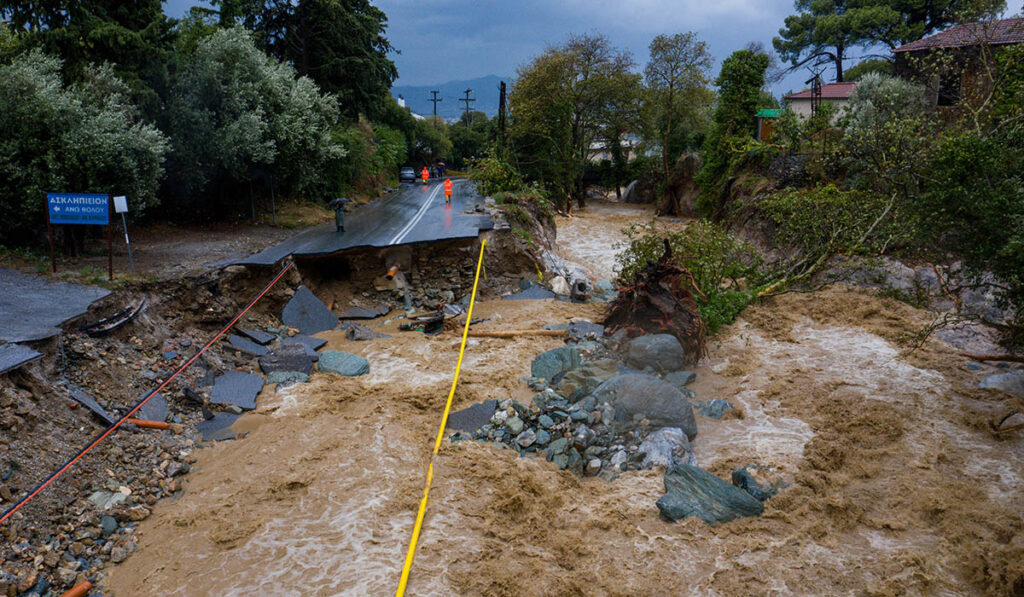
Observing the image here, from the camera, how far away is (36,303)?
892 centimetres

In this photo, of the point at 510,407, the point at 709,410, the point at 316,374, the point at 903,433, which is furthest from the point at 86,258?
the point at 903,433

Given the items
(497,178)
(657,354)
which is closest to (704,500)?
(657,354)

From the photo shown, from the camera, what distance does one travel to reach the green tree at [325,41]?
25562mm

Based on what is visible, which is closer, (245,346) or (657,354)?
(657,354)

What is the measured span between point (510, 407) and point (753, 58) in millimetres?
26855

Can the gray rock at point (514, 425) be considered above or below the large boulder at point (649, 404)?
below

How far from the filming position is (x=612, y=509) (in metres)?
6.71

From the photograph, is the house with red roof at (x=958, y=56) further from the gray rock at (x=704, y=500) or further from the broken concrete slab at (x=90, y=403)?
the broken concrete slab at (x=90, y=403)

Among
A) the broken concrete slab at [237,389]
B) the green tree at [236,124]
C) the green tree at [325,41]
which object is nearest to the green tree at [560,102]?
the green tree at [325,41]

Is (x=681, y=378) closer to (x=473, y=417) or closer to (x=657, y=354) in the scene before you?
(x=657, y=354)

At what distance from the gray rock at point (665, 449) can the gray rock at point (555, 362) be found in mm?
2448

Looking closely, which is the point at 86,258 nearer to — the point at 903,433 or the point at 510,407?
the point at 510,407

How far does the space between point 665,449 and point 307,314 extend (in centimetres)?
835

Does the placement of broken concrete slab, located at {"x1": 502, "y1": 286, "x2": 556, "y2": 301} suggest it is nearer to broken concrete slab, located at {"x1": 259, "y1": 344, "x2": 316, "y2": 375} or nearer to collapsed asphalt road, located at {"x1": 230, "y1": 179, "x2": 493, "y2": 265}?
collapsed asphalt road, located at {"x1": 230, "y1": 179, "x2": 493, "y2": 265}
